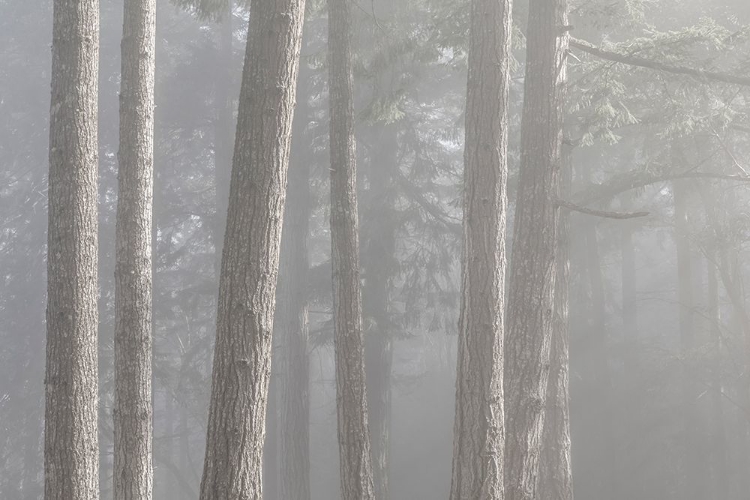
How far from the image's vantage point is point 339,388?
9.45 meters

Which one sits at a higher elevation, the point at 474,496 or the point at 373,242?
the point at 373,242

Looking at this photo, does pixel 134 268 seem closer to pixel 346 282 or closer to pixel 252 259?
pixel 252 259

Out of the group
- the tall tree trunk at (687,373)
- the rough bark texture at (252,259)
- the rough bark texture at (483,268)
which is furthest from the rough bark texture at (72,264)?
the tall tree trunk at (687,373)

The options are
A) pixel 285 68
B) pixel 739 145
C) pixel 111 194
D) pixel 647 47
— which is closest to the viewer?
pixel 285 68

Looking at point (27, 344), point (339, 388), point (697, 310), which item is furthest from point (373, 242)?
point (27, 344)

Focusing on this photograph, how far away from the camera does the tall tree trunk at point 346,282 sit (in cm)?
934

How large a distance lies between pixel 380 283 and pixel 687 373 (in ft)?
24.6

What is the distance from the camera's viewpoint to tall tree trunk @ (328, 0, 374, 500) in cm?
934

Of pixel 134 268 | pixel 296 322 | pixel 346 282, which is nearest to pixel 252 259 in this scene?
pixel 134 268

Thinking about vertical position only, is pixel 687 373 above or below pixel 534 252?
below

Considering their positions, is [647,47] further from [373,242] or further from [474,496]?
[373,242]

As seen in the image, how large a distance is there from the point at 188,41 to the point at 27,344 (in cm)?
1055

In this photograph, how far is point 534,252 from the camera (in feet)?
27.7

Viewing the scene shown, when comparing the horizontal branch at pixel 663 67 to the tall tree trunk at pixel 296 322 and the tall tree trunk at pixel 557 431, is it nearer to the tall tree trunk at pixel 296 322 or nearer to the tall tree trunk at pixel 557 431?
the tall tree trunk at pixel 557 431
